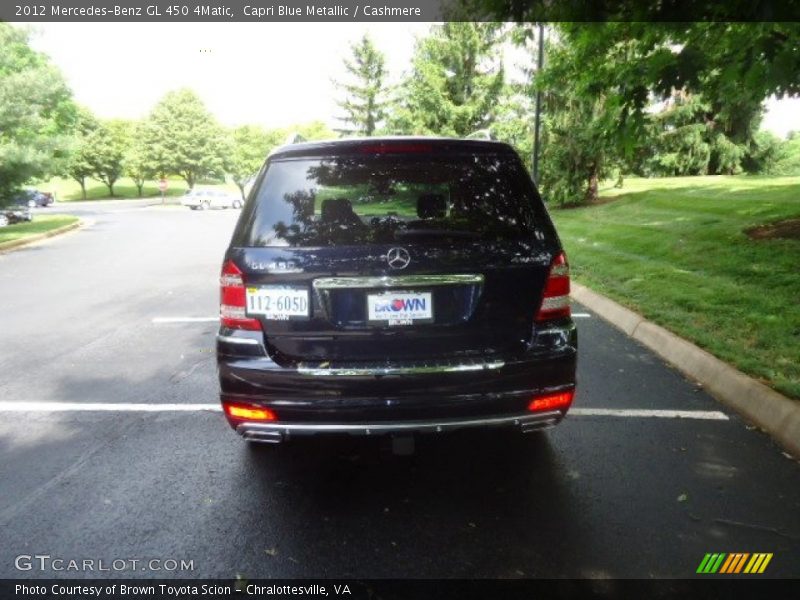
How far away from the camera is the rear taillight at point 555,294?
9.71 feet

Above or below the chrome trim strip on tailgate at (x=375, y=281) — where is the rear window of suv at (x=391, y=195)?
above

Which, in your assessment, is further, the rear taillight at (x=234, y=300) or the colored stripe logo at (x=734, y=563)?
the rear taillight at (x=234, y=300)

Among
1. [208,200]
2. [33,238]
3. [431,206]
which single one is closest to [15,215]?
[33,238]

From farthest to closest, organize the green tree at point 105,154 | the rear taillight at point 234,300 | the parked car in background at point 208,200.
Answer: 1. the green tree at point 105,154
2. the parked car in background at point 208,200
3. the rear taillight at point 234,300

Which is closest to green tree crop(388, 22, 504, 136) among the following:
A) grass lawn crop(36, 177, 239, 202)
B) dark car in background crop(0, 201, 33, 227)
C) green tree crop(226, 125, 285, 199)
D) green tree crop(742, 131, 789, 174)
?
green tree crop(742, 131, 789, 174)

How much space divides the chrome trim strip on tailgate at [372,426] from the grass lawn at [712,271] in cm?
255

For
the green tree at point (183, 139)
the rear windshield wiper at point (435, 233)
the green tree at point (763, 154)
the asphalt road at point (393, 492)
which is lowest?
the asphalt road at point (393, 492)

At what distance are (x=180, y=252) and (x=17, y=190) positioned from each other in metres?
9.31

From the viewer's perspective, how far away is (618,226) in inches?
585

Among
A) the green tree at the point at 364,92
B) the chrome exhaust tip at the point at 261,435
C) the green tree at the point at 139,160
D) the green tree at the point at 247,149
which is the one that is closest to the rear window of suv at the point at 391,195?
the chrome exhaust tip at the point at 261,435

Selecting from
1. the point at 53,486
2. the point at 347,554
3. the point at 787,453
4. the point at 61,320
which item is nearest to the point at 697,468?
the point at 787,453

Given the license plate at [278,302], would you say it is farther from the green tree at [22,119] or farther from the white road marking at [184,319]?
the green tree at [22,119]

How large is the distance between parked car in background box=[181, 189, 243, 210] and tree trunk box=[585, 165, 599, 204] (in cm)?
2910

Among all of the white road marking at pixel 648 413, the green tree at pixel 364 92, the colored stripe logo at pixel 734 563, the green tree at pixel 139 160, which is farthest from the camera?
the green tree at pixel 139 160
